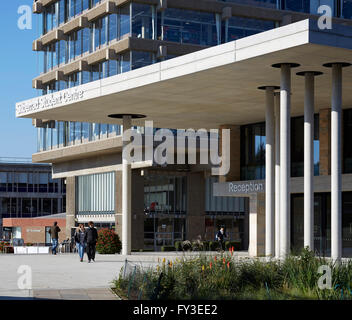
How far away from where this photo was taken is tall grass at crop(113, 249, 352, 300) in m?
15.9

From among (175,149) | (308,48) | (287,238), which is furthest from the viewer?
(175,149)

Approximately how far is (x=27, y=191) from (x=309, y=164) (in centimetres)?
8011

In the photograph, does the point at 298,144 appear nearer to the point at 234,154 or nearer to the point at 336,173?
the point at 234,154

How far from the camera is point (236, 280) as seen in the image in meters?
17.5

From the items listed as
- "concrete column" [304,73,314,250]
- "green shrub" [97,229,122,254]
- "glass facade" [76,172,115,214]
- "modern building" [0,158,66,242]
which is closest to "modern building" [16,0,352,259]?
"concrete column" [304,73,314,250]

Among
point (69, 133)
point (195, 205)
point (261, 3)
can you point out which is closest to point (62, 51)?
point (69, 133)

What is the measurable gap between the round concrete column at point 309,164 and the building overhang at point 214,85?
0.75m

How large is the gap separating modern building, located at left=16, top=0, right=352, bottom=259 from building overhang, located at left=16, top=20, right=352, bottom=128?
0.06 metres

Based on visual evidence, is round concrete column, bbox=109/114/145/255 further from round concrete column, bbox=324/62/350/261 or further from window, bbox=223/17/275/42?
window, bbox=223/17/275/42

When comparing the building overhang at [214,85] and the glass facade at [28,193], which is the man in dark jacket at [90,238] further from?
the glass facade at [28,193]

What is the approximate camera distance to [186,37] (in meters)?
55.3
